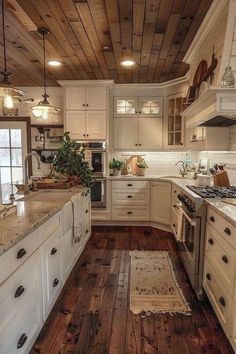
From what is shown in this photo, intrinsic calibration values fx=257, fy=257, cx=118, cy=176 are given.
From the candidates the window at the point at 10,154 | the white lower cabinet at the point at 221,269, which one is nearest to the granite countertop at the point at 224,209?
the white lower cabinet at the point at 221,269

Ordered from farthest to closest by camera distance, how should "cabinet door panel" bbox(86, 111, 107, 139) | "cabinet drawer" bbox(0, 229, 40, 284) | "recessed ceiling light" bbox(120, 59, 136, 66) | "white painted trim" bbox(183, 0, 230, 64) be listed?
"cabinet door panel" bbox(86, 111, 107, 139) → "recessed ceiling light" bbox(120, 59, 136, 66) → "white painted trim" bbox(183, 0, 230, 64) → "cabinet drawer" bbox(0, 229, 40, 284)

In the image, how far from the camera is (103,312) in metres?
2.19

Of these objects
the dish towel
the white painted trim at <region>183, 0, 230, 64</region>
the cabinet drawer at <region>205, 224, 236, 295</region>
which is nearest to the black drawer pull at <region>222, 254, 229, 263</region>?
the cabinet drawer at <region>205, 224, 236, 295</region>

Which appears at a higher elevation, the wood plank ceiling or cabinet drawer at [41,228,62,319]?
the wood plank ceiling

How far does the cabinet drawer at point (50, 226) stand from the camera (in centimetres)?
181

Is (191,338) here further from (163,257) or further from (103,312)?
(163,257)

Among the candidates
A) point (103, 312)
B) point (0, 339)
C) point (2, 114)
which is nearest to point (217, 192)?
point (103, 312)

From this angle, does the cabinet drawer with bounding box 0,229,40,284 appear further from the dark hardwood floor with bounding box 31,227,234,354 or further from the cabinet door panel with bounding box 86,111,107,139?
the cabinet door panel with bounding box 86,111,107,139

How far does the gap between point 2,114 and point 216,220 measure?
4367mm

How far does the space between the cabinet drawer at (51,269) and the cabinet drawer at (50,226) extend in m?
0.05

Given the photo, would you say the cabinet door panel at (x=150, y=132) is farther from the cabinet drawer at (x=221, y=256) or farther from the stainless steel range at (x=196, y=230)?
the cabinet drawer at (x=221, y=256)

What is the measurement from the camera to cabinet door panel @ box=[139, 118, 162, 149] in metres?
4.75

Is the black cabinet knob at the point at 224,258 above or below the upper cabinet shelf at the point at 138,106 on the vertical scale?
below

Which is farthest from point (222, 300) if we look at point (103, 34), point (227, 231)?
point (103, 34)
